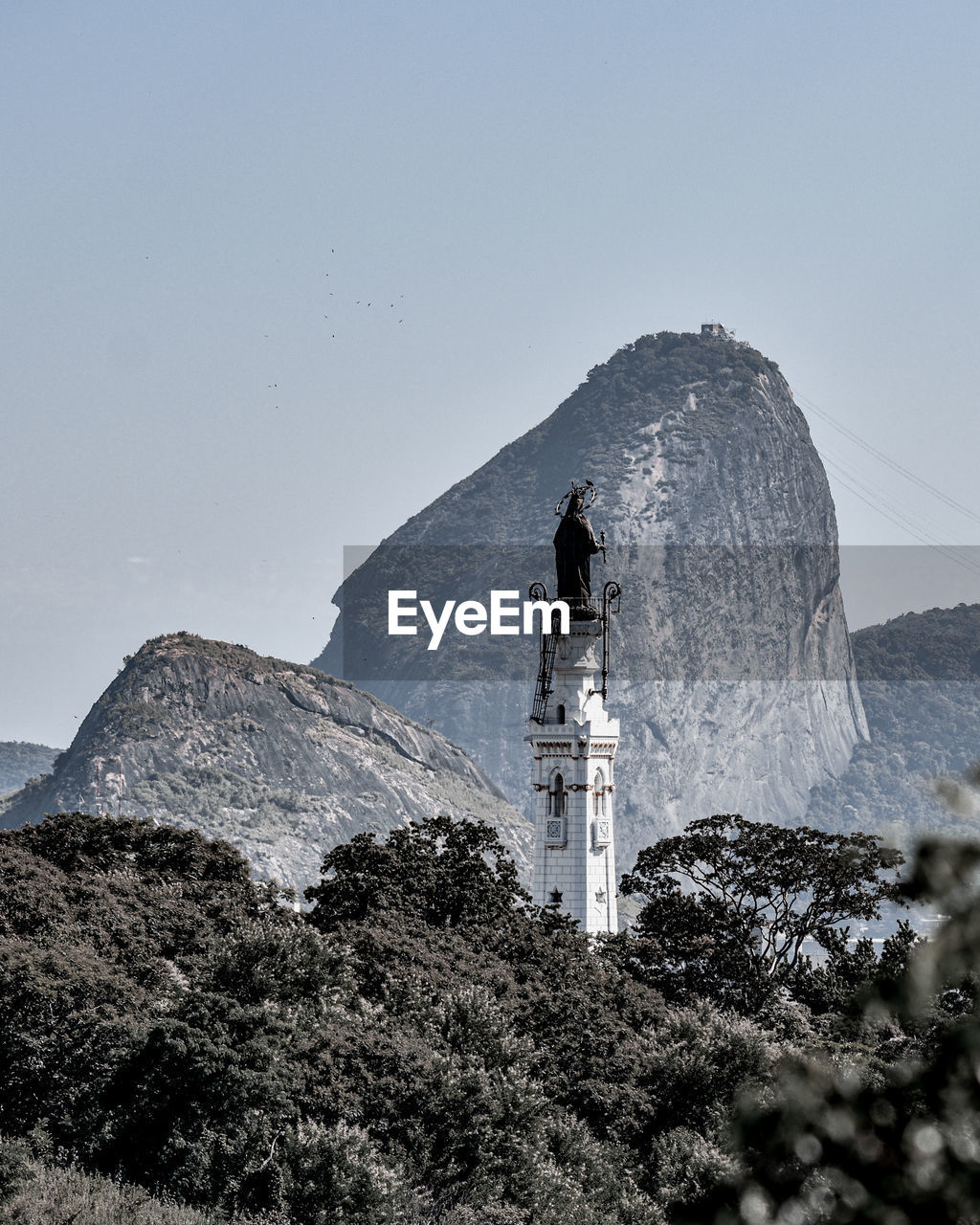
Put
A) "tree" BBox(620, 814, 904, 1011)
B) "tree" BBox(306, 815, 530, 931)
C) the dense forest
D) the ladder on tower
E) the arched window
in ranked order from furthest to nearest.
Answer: the ladder on tower < the arched window < "tree" BBox(620, 814, 904, 1011) < "tree" BBox(306, 815, 530, 931) < the dense forest

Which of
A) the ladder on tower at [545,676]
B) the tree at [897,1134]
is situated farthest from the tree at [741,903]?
the tree at [897,1134]

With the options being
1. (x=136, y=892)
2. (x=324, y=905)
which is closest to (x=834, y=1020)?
(x=324, y=905)

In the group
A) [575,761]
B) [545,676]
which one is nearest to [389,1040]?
[575,761]

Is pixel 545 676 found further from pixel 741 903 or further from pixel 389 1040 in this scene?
pixel 389 1040

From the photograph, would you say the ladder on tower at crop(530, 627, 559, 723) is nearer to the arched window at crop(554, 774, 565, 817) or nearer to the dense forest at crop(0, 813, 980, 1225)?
the arched window at crop(554, 774, 565, 817)

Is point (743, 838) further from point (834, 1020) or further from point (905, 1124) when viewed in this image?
point (905, 1124)

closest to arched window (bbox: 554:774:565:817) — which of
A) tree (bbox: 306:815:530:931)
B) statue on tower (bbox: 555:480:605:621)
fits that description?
statue on tower (bbox: 555:480:605:621)
